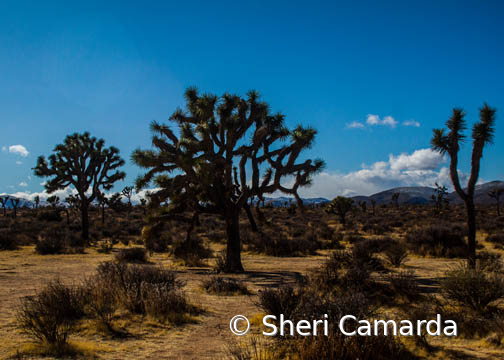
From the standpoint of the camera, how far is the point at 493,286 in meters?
7.12

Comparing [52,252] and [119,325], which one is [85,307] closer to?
[119,325]

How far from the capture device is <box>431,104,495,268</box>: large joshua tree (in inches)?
524

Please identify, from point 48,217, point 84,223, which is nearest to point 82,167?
point 84,223

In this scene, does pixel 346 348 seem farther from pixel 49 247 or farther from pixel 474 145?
pixel 49 247

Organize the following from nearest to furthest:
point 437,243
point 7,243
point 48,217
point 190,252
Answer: point 190,252 → point 437,243 → point 7,243 → point 48,217

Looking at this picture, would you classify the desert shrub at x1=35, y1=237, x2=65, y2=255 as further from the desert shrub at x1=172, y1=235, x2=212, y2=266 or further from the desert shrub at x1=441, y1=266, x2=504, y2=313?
the desert shrub at x1=441, y1=266, x2=504, y2=313

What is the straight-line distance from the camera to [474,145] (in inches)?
541

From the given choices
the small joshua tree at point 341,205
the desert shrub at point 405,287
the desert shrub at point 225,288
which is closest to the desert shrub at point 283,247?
the desert shrub at point 225,288

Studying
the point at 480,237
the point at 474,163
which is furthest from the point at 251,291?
the point at 480,237

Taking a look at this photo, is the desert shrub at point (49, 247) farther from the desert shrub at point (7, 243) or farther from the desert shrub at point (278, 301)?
the desert shrub at point (278, 301)

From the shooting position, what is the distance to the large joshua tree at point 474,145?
Answer: 1332 centimetres

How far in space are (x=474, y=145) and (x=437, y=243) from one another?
7.64m

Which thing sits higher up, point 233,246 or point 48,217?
point 48,217

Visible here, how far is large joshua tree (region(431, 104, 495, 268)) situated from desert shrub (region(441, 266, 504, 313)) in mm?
→ 6525
